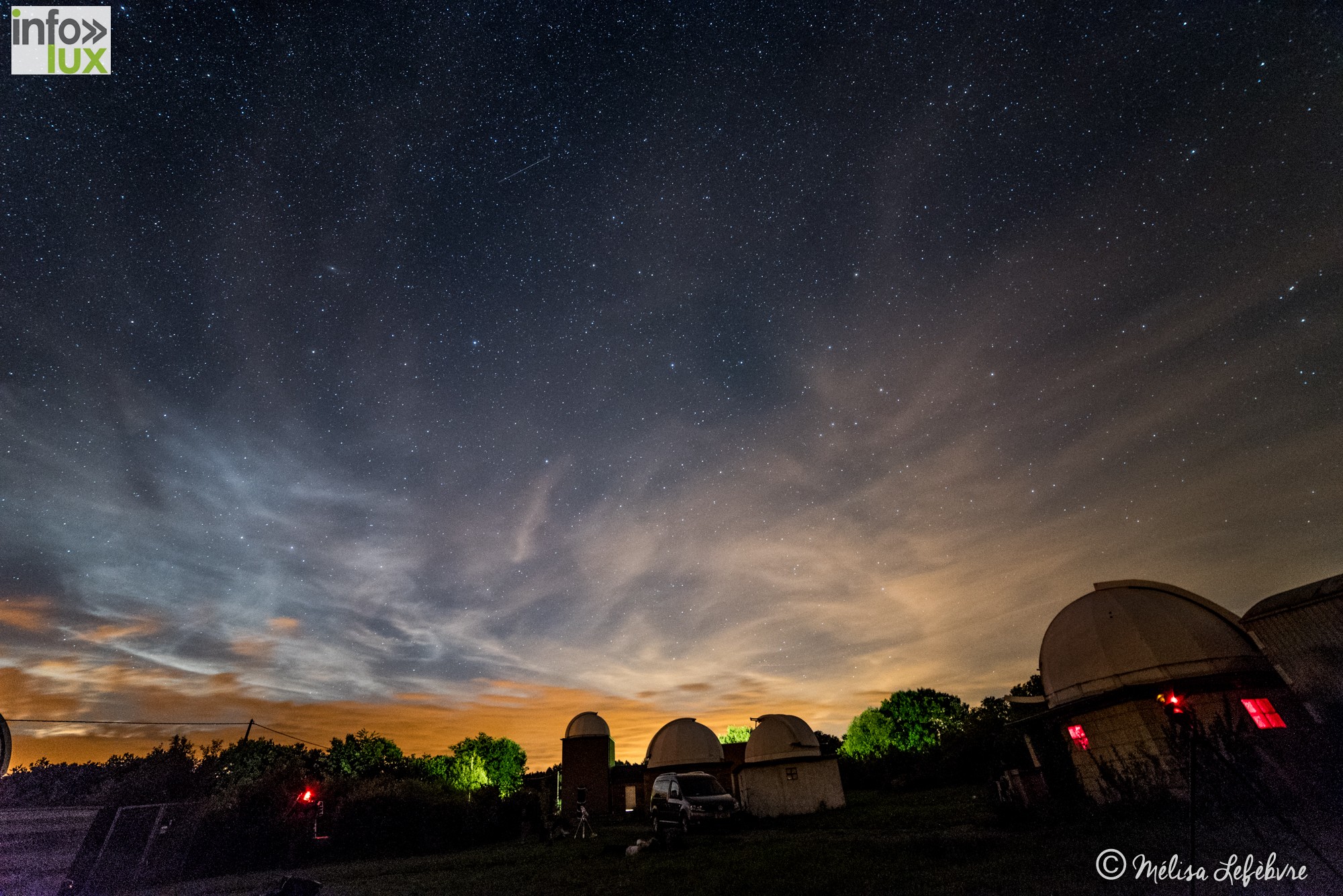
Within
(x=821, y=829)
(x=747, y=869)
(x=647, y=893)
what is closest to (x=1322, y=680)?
(x=821, y=829)

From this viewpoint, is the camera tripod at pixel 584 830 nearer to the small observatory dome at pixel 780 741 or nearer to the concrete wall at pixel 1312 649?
the small observatory dome at pixel 780 741

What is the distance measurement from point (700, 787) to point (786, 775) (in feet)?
35.8

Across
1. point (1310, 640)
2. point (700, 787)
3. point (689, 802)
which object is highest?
point (1310, 640)

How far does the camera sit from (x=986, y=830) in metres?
13.9

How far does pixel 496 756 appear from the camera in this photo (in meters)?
77.3

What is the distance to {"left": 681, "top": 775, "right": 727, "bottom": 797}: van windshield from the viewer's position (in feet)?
61.8

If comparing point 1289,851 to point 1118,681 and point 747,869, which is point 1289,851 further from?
point 1118,681

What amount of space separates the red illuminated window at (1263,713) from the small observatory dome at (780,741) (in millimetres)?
17930

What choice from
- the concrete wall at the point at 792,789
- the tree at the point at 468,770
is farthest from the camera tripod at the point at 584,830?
the tree at the point at 468,770

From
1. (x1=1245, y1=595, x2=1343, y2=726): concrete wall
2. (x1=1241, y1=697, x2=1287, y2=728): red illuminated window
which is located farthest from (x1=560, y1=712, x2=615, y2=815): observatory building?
(x1=1245, y1=595, x2=1343, y2=726): concrete wall

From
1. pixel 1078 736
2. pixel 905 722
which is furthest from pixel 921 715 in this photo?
pixel 1078 736

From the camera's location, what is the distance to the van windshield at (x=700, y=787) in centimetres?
1883

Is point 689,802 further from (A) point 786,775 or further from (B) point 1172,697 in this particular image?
(B) point 1172,697

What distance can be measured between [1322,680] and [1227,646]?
8.26 feet
